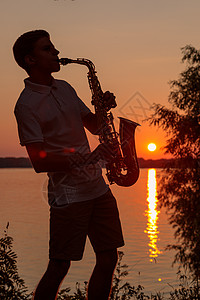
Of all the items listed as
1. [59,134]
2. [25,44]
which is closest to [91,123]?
[59,134]

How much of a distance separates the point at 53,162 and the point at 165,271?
2952 cm

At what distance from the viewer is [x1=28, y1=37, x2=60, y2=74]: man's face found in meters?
3.91

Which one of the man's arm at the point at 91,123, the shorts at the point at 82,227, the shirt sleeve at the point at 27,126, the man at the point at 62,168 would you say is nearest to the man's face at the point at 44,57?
the man at the point at 62,168

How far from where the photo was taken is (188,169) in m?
26.0

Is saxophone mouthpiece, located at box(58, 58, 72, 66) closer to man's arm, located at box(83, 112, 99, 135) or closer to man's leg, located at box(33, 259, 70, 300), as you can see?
man's arm, located at box(83, 112, 99, 135)

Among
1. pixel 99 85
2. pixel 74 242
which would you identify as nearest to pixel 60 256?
pixel 74 242

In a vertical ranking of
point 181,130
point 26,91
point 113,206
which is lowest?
point 113,206

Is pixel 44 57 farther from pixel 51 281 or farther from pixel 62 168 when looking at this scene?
pixel 51 281

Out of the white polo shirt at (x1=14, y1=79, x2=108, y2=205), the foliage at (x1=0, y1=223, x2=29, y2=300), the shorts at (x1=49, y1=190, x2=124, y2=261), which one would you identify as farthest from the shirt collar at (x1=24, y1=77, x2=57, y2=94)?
the foliage at (x1=0, y1=223, x2=29, y2=300)

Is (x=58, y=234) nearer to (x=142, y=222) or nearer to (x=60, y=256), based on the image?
(x=60, y=256)

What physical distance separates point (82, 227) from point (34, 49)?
55.5 inches

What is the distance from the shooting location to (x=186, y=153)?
25703 mm

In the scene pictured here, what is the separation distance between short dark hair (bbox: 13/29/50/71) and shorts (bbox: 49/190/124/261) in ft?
3.88

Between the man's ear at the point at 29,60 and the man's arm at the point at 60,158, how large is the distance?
0.65m
